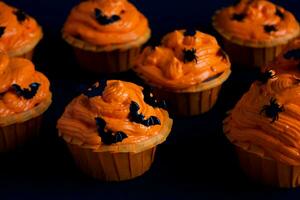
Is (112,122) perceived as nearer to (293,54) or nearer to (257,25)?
(293,54)

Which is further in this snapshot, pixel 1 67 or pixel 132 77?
pixel 132 77

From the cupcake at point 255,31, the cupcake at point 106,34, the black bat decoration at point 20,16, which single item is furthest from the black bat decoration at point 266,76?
the black bat decoration at point 20,16

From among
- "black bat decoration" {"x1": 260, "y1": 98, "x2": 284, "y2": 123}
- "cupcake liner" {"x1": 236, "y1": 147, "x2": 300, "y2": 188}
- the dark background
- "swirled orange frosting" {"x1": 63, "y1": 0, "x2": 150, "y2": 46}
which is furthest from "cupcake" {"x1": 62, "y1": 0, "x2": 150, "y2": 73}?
"black bat decoration" {"x1": 260, "y1": 98, "x2": 284, "y2": 123}

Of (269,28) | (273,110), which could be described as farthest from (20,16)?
(273,110)

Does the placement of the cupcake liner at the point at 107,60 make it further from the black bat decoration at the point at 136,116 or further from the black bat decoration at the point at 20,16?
the black bat decoration at the point at 136,116

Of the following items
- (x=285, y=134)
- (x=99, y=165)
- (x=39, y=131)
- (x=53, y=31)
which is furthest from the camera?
(x=53, y=31)

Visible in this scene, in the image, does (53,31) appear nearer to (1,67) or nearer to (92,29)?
(92,29)

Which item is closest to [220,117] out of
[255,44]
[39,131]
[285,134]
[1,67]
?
[255,44]
